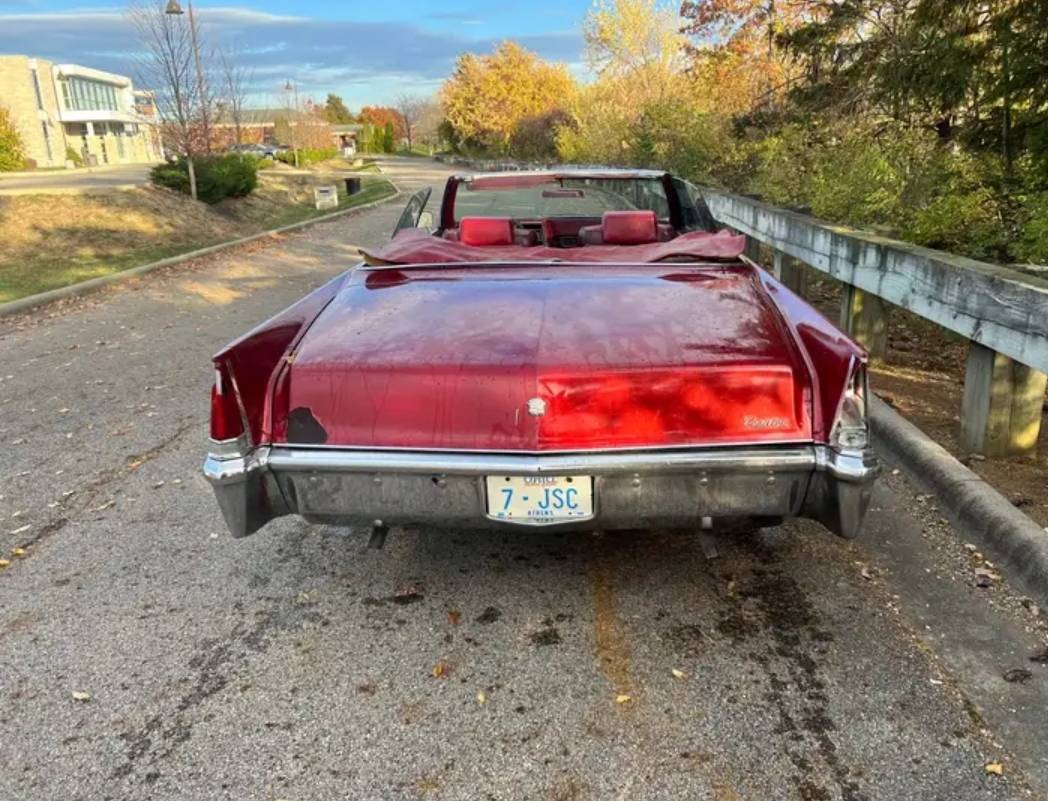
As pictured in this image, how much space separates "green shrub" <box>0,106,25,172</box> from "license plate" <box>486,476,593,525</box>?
141ft

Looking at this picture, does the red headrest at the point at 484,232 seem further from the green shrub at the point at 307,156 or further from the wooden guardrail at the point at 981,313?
the green shrub at the point at 307,156

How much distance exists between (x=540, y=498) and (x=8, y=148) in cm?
4437

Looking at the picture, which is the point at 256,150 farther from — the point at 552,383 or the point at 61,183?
the point at 552,383

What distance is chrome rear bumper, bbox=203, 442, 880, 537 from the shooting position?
2.82 metres

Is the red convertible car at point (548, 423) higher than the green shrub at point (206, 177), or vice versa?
the green shrub at point (206, 177)

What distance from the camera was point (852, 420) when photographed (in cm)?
286

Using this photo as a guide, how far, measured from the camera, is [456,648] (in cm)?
301

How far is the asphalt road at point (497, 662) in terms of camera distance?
2.38m

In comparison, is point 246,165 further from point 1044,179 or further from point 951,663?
point 951,663

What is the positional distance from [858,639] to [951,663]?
11.5 inches

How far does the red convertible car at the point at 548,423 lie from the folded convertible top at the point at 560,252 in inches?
32.1

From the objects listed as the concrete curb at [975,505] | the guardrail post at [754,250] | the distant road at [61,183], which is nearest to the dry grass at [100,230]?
the distant road at [61,183]

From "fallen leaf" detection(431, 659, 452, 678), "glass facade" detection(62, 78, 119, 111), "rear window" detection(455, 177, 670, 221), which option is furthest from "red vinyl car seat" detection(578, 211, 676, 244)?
"glass facade" detection(62, 78, 119, 111)

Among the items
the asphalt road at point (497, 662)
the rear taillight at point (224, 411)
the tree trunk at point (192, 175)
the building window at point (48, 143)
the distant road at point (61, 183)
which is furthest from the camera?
the building window at point (48, 143)
